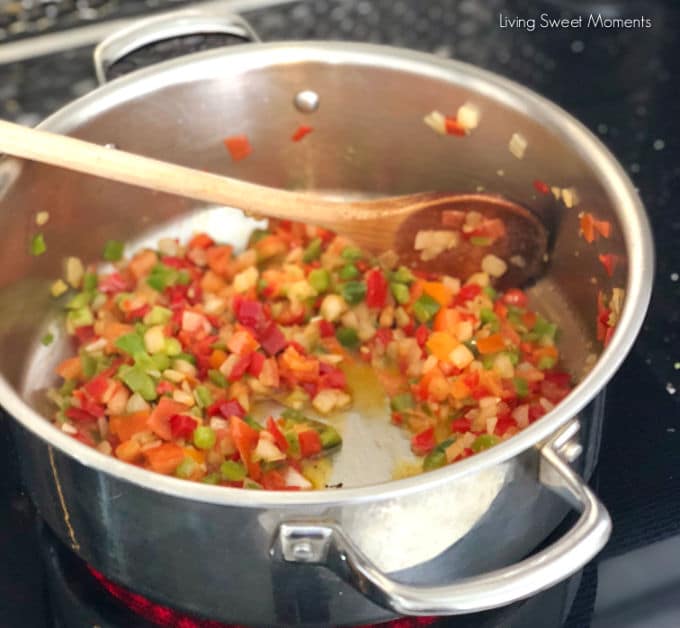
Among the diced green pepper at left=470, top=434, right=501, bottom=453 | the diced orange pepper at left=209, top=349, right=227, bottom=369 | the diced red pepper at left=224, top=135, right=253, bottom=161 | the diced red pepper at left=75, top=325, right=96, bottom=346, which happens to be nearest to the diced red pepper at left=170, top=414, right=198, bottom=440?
the diced orange pepper at left=209, top=349, right=227, bottom=369

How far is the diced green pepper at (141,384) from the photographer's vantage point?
42.8 inches

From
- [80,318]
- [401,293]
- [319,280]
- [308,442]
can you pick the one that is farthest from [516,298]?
[80,318]

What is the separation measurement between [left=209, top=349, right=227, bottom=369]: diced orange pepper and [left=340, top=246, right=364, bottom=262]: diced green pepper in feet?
0.74

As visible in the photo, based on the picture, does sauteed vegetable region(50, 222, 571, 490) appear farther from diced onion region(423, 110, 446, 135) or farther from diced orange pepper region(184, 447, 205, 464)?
diced onion region(423, 110, 446, 135)

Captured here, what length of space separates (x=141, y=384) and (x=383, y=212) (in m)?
0.36

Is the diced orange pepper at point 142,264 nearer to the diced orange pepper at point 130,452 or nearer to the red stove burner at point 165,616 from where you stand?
the diced orange pepper at point 130,452

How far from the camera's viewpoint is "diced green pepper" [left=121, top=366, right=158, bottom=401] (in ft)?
3.57

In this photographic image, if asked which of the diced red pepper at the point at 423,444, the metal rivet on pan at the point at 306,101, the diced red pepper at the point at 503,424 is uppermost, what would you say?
the metal rivet on pan at the point at 306,101

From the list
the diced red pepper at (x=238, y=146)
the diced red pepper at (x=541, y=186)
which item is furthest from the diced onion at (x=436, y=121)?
the diced red pepper at (x=238, y=146)

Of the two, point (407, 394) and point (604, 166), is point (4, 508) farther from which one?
point (604, 166)

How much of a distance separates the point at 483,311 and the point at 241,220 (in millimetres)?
382

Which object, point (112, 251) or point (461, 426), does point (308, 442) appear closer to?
point (461, 426)

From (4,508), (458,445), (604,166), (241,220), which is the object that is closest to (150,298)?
(241,220)

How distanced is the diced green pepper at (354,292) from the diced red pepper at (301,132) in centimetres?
22
